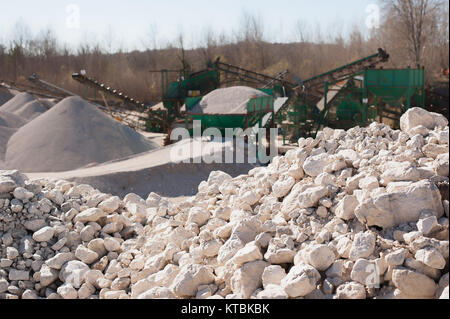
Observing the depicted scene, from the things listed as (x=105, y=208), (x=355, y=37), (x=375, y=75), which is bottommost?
(x=105, y=208)

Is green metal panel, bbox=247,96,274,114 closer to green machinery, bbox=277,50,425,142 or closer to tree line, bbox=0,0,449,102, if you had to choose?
green machinery, bbox=277,50,425,142

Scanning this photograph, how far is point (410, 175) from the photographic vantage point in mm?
3645

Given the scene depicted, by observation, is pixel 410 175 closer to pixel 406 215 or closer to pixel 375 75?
pixel 406 215

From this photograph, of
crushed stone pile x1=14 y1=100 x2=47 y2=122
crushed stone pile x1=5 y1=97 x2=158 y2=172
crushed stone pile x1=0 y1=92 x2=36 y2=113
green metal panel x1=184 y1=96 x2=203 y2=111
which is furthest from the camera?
crushed stone pile x1=0 y1=92 x2=36 y2=113

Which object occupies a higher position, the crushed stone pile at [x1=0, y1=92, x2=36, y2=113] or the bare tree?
the bare tree

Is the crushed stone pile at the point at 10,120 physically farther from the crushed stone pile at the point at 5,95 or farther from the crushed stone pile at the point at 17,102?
the crushed stone pile at the point at 5,95

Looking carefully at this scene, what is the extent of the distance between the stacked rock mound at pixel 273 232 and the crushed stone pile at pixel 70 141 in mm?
4845

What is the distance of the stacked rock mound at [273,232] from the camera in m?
3.17

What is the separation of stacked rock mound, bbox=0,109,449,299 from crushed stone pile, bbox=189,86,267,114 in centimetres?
802

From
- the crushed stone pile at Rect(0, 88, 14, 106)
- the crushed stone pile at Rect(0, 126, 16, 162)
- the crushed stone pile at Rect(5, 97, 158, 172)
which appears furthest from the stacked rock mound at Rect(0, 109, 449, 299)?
the crushed stone pile at Rect(0, 88, 14, 106)

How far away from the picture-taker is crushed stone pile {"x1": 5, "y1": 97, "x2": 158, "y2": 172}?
412 inches
